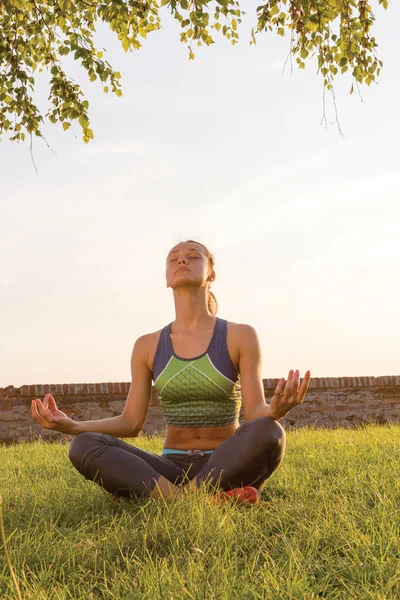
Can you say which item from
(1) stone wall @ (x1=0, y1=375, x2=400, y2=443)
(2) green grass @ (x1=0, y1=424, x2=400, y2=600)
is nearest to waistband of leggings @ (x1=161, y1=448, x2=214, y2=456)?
(2) green grass @ (x1=0, y1=424, x2=400, y2=600)

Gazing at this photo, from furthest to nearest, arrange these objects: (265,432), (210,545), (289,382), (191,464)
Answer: (191,464) → (265,432) → (289,382) → (210,545)

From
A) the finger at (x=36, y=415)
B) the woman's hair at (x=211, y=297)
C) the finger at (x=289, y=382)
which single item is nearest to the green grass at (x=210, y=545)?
the finger at (x=36, y=415)

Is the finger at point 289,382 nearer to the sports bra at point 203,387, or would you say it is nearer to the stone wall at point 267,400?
the sports bra at point 203,387

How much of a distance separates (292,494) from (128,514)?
1.15 metres

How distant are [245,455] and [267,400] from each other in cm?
711

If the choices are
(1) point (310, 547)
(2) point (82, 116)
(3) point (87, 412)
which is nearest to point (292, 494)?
(1) point (310, 547)

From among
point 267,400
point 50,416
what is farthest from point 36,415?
point 267,400

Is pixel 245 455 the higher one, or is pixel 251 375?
pixel 251 375

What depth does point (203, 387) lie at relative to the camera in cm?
365

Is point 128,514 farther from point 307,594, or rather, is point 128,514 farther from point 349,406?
point 349,406

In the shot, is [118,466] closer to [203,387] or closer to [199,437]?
[199,437]

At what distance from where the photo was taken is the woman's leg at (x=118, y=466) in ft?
10.9

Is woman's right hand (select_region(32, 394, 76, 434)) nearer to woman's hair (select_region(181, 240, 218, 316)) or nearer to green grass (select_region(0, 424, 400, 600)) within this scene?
→ green grass (select_region(0, 424, 400, 600))

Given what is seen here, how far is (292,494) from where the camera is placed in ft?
12.5
